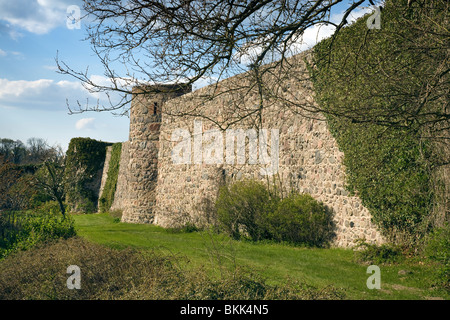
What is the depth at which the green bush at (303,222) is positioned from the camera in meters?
9.56

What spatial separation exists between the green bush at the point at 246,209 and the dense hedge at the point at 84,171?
1619 cm

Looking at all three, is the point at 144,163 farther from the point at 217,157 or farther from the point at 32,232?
the point at 32,232

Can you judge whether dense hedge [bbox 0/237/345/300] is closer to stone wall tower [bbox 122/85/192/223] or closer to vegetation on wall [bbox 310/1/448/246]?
vegetation on wall [bbox 310/1/448/246]

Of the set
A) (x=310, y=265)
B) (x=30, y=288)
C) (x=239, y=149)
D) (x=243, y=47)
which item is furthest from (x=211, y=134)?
(x=30, y=288)

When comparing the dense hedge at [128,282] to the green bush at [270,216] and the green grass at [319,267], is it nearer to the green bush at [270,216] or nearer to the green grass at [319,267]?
the green grass at [319,267]

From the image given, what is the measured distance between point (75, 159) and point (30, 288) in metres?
21.9

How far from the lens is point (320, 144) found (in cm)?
980

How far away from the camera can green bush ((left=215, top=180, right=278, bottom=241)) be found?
10.5 meters

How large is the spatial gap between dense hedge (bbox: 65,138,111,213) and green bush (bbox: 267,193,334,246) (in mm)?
18104

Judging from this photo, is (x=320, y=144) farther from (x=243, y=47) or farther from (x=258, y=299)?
(x=258, y=299)

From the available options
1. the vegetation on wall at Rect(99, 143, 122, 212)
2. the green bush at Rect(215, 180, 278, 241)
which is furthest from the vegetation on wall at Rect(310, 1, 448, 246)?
the vegetation on wall at Rect(99, 143, 122, 212)

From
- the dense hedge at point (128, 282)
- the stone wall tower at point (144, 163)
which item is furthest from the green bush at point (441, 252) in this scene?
the stone wall tower at point (144, 163)

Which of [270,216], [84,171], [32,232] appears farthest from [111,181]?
[270,216]

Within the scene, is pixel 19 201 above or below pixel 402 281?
above
